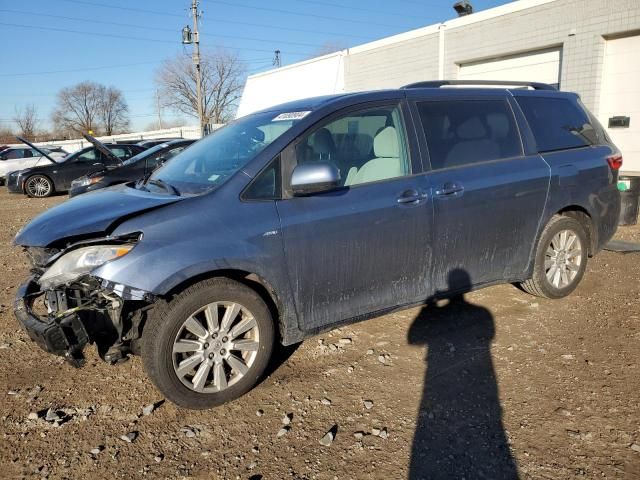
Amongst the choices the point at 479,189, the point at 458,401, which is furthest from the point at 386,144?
the point at 458,401

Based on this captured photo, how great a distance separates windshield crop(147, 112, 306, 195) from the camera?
10.7 ft

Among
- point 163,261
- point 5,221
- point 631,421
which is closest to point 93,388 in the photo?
point 163,261

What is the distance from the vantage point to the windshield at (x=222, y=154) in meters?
3.26

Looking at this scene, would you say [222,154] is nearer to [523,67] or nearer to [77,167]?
[523,67]

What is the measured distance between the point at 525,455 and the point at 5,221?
1114cm

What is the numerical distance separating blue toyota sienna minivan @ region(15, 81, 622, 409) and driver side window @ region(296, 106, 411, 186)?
1 cm

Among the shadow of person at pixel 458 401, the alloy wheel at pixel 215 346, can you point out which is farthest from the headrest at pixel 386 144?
the alloy wheel at pixel 215 346

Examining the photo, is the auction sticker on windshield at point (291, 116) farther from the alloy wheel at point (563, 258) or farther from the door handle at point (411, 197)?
the alloy wheel at point (563, 258)

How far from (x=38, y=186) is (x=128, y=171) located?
7.17 metres

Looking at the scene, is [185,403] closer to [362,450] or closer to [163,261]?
[163,261]

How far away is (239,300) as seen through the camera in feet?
9.70

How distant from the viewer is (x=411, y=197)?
11.3 ft

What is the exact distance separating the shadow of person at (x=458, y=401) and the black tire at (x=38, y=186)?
14136 millimetres

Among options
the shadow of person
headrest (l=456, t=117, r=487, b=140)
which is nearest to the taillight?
headrest (l=456, t=117, r=487, b=140)
